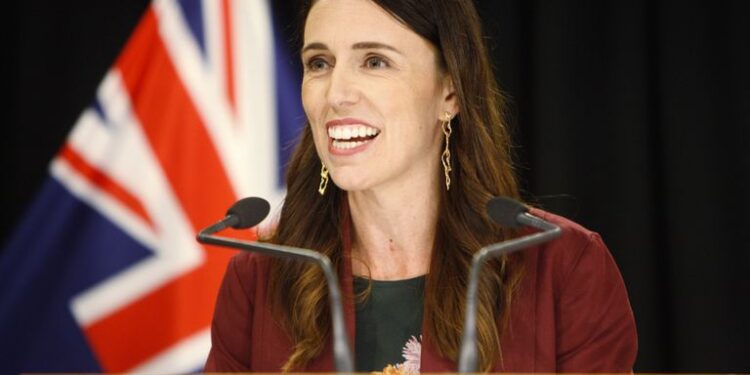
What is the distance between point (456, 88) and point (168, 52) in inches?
48.1

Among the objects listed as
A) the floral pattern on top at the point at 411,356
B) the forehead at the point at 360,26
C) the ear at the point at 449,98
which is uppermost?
the forehead at the point at 360,26

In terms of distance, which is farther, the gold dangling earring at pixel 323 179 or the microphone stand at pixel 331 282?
the gold dangling earring at pixel 323 179

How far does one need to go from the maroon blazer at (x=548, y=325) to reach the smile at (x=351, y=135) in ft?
0.83

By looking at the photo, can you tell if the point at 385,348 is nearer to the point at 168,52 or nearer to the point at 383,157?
the point at 383,157

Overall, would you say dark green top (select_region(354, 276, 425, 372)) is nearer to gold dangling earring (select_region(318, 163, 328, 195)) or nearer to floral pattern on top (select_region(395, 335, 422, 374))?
floral pattern on top (select_region(395, 335, 422, 374))

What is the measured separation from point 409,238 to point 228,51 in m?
1.09

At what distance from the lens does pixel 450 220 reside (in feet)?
6.18

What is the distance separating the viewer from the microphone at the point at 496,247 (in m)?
1.11

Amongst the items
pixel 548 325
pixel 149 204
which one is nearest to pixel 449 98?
pixel 548 325

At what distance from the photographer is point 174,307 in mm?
2672

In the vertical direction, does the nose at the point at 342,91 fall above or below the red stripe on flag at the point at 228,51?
below

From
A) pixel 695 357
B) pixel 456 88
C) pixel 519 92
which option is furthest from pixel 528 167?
pixel 456 88

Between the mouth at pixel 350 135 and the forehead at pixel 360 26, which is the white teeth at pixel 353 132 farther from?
the forehead at pixel 360 26

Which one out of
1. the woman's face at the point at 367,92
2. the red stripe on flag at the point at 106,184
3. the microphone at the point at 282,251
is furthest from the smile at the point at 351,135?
the red stripe on flag at the point at 106,184
